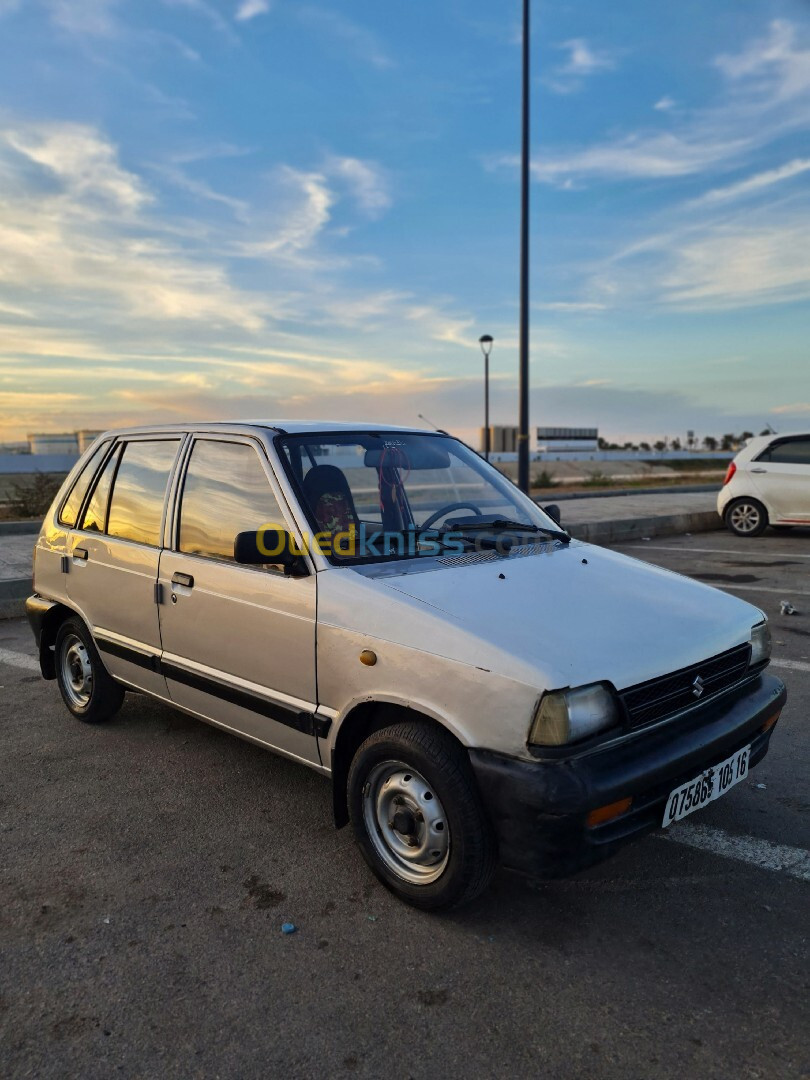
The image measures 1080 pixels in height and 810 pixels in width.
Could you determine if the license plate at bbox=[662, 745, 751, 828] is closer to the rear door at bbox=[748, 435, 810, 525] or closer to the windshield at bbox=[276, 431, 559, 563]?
the windshield at bbox=[276, 431, 559, 563]

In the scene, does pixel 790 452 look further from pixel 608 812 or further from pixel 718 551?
pixel 608 812

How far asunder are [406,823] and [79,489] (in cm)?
301

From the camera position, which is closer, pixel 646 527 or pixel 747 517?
pixel 747 517

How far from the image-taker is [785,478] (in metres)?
12.0

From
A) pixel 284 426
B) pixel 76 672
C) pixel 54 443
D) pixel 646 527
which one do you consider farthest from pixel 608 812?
pixel 54 443

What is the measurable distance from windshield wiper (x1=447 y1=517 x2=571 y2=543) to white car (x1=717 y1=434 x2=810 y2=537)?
31.4 feet

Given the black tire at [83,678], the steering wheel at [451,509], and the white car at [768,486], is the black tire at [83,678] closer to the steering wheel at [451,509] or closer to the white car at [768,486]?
the steering wheel at [451,509]

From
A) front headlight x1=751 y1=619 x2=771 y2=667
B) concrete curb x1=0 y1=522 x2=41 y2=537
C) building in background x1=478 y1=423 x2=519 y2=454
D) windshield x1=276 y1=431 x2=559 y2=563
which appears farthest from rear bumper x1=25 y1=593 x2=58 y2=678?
building in background x1=478 y1=423 x2=519 y2=454

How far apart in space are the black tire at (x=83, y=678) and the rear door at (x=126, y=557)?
0.17 m

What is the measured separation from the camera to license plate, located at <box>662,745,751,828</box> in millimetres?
2567

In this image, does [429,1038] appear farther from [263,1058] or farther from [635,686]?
[635,686]

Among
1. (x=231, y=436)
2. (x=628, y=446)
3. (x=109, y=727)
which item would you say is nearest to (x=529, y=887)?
(x=231, y=436)

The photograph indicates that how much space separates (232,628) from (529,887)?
5.13 ft

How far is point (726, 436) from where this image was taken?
9150cm
